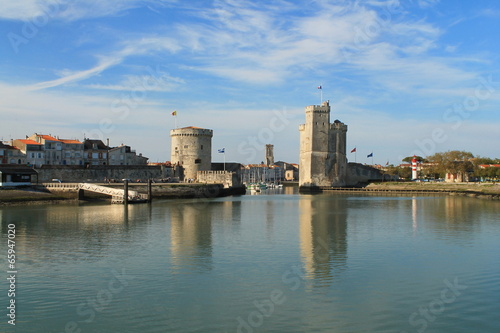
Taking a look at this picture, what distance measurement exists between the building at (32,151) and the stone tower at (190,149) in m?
14.0

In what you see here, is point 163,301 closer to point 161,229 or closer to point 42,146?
point 161,229

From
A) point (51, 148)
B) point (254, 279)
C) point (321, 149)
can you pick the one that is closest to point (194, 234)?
point (254, 279)

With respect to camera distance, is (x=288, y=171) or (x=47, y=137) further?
(x=288, y=171)

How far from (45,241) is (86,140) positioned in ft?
136

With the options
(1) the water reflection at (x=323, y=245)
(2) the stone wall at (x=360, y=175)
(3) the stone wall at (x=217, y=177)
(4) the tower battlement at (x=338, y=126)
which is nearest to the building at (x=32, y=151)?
(3) the stone wall at (x=217, y=177)

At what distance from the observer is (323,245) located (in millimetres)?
17250

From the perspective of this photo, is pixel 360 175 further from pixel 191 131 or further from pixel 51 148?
pixel 51 148

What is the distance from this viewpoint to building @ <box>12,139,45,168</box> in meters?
49.7

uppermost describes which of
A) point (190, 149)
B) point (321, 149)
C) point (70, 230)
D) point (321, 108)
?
point (321, 108)

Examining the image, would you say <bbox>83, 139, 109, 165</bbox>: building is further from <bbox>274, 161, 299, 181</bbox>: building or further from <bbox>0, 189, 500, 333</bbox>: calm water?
<bbox>274, 161, 299, 181</bbox>: building

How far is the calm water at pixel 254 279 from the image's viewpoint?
9.10 meters

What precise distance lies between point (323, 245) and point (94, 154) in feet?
140

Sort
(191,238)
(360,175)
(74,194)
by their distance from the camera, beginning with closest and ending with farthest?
(191,238), (74,194), (360,175)

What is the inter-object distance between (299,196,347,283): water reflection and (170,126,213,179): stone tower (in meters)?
29.4
